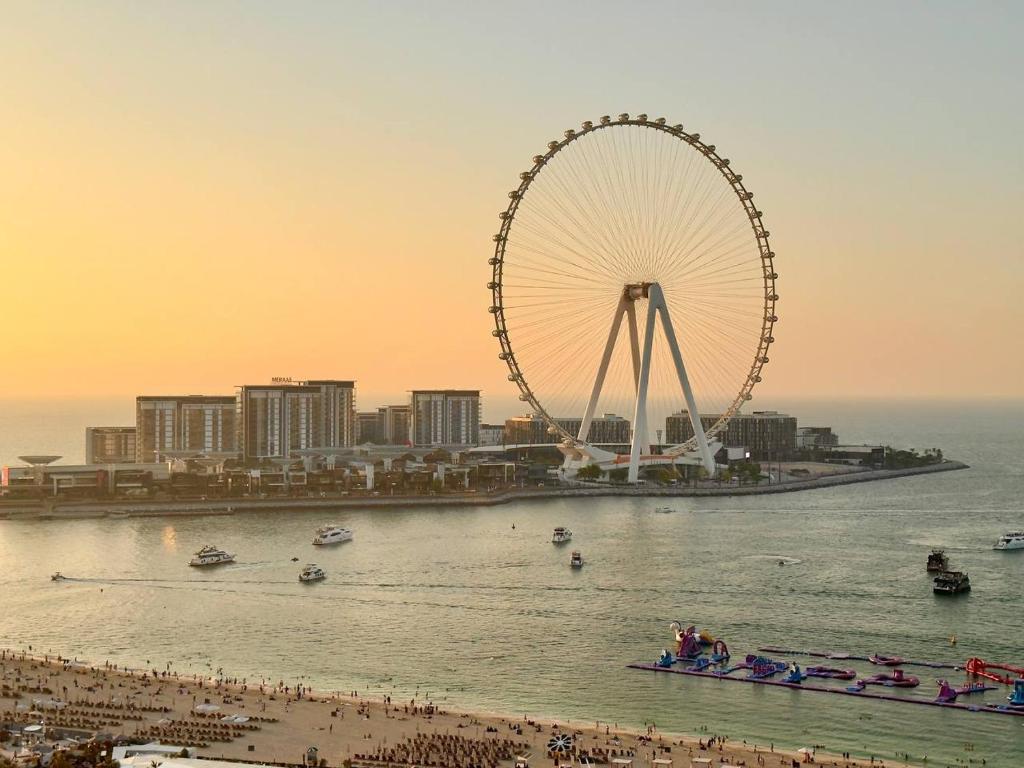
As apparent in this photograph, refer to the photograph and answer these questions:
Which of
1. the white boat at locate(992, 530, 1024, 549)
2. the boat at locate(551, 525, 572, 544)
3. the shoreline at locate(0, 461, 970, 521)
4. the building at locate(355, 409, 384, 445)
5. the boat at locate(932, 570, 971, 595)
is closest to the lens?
the boat at locate(932, 570, 971, 595)

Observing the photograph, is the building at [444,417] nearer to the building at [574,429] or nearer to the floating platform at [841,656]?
the building at [574,429]

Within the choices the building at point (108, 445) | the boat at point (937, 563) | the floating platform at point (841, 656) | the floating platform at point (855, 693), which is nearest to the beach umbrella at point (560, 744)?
the floating platform at point (855, 693)

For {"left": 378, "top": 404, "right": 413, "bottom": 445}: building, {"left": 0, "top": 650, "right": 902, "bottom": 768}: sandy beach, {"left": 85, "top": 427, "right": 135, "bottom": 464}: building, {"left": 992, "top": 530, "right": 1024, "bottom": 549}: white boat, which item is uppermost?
{"left": 378, "top": 404, "right": 413, "bottom": 445}: building

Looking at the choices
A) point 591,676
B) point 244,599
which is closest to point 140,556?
point 244,599

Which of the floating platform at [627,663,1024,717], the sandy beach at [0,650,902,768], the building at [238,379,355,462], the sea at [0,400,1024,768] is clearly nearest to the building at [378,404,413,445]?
the building at [238,379,355,462]

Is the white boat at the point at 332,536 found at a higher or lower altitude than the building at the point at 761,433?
lower

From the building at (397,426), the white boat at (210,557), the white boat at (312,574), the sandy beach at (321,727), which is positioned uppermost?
the building at (397,426)

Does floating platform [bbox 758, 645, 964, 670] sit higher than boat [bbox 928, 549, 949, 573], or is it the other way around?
boat [bbox 928, 549, 949, 573]

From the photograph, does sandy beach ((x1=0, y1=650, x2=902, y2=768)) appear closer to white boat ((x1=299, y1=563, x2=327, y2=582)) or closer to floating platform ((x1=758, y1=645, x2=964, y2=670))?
floating platform ((x1=758, y1=645, x2=964, y2=670))
